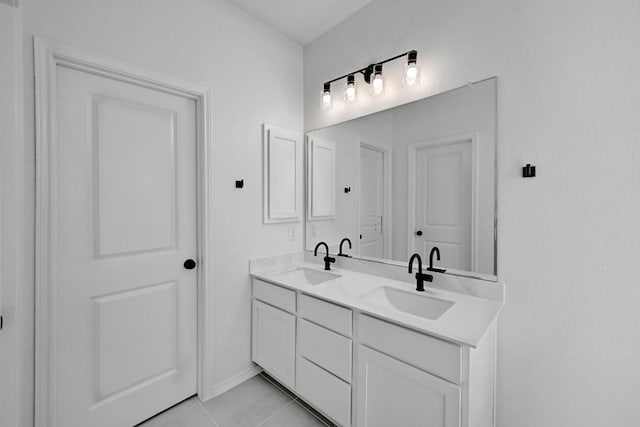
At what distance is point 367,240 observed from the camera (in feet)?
6.59

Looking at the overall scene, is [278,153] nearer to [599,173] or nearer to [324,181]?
[324,181]

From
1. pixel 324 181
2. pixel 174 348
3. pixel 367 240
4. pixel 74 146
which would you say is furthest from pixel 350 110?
pixel 174 348

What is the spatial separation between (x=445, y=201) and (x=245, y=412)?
182cm

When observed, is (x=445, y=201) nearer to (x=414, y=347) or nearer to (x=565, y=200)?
(x=565, y=200)

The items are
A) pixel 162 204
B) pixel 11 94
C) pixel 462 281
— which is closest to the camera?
pixel 11 94

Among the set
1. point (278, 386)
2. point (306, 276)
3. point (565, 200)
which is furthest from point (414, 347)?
point (278, 386)

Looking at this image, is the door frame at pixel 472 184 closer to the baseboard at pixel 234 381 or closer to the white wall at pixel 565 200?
the white wall at pixel 565 200

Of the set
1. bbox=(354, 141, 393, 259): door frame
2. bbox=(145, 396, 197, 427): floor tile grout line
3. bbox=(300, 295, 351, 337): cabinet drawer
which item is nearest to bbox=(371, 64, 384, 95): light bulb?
bbox=(354, 141, 393, 259): door frame

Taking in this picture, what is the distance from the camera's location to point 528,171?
1.32m

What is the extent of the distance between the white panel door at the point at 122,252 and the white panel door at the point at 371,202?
3.89 feet

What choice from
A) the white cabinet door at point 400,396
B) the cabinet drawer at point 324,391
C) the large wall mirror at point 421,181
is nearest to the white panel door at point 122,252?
the cabinet drawer at point 324,391

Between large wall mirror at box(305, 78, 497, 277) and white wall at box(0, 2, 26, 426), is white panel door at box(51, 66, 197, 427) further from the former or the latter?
large wall mirror at box(305, 78, 497, 277)

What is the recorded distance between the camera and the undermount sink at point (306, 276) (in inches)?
76.6

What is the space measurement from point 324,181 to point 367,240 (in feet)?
2.08
